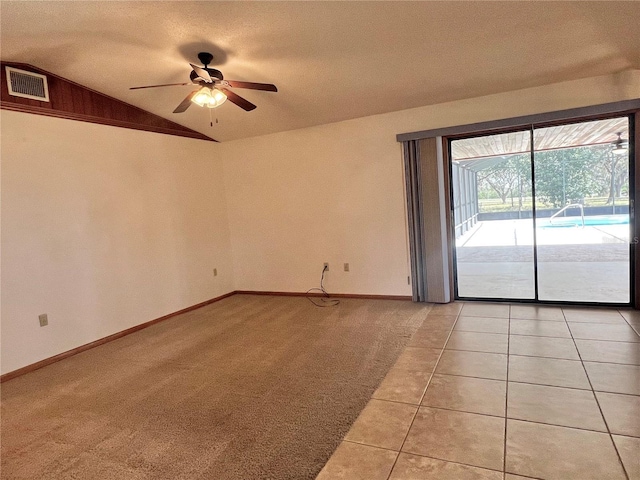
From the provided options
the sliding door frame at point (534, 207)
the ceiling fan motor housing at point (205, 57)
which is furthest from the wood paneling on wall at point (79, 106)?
the sliding door frame at point (534, 207)

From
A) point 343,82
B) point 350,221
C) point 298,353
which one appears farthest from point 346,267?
point 343,82

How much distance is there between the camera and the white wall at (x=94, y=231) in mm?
3217

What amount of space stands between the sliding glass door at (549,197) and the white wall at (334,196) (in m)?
0.44

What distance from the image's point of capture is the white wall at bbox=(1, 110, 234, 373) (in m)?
3.22

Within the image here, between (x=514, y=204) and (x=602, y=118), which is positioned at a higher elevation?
(x=602, y=118)

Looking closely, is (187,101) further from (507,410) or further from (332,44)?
(507,410)

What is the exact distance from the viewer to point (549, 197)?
4023 millimetres

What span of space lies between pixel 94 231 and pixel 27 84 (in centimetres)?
145

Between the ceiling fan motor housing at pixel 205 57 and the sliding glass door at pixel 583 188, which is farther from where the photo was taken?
the sliding glass door at pixel 583 188

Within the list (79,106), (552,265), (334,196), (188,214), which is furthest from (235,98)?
(552,265)

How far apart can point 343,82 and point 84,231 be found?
9.97ft

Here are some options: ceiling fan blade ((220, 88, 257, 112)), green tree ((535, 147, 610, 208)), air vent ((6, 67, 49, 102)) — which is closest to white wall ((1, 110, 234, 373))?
air vent ((6, 67, 49, 102))

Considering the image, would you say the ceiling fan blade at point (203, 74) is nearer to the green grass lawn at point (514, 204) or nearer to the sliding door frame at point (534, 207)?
the sliding door frame at point (534, 207)

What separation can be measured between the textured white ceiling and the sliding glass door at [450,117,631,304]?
69 centimetres
